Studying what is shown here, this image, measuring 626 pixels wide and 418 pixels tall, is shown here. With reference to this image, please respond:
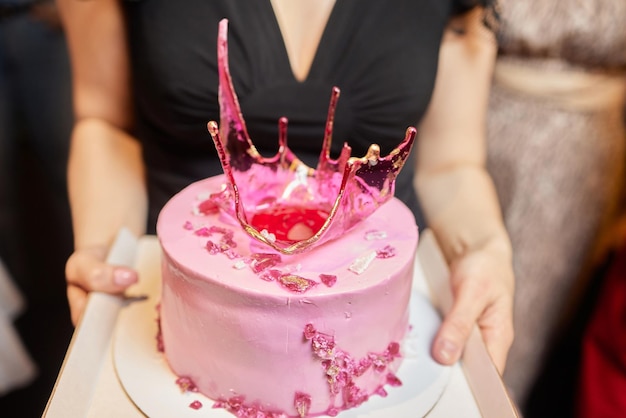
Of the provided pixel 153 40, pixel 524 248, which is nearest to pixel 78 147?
pixel 153 40

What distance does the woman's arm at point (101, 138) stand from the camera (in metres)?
0.80

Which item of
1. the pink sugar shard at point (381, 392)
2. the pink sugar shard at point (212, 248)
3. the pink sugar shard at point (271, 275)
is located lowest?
the pink sugar shard at point (381, 392)

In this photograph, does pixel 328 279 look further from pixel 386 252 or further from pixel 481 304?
pixel 481 304

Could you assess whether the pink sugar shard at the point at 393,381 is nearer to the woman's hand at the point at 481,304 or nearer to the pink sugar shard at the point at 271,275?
the woman's hand at the point at 481,304

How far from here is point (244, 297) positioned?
0.54 meters

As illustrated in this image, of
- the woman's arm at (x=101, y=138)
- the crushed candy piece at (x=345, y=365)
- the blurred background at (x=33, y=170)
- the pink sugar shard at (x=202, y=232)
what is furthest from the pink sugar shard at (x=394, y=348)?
the blurred background at (x=33, y=170)

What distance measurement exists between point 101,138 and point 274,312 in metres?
0.46

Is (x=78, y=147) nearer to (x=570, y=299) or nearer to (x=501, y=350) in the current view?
(x=501, y=350)

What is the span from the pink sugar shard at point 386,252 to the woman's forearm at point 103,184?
1.21 ft

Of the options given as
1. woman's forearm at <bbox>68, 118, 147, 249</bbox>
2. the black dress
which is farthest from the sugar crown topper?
woman's forearm at <bbox>68, 118, 147, 249</bbox>

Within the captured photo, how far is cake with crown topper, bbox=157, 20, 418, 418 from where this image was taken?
1.78ft

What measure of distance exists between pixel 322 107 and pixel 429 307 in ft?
0.90

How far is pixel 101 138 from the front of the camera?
2.87 feet

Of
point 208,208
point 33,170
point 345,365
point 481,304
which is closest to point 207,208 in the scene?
point 208,208
